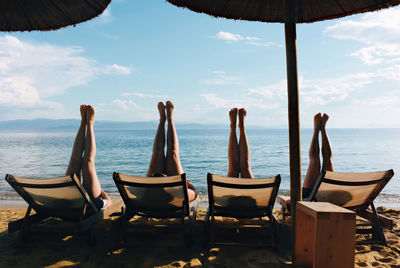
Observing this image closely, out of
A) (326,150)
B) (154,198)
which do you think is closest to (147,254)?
(154,198)

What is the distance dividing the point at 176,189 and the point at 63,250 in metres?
1.38

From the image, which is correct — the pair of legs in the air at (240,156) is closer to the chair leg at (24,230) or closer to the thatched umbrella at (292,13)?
the thatched umbrella at (292,13)

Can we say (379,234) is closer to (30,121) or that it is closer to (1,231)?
(1,231)

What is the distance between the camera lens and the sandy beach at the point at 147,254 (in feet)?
9.20

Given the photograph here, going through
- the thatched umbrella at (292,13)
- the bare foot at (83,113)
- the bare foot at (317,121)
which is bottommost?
the bare foot at (317,121)

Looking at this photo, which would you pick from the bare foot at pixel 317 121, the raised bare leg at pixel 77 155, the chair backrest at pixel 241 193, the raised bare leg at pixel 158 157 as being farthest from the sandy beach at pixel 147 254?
the bare foot at pixel 317 121

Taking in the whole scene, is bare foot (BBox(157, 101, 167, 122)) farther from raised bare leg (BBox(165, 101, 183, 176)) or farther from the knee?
the knee

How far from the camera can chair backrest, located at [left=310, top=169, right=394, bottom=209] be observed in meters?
3.07

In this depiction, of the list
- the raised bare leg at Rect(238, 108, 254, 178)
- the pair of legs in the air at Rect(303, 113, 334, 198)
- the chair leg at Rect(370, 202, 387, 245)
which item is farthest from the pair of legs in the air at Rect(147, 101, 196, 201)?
the chair leg at Rect(370, 202, 387, 245)

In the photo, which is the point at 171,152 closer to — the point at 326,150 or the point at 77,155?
the point at 77,155

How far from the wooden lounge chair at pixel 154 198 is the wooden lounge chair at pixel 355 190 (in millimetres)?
1407

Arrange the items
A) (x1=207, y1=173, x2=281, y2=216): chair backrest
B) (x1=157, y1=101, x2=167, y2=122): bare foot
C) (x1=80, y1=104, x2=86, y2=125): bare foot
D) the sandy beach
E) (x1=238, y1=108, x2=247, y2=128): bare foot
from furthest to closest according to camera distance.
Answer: (x1=157, y1=101, x2=167, y2=122): bare foot, (x1=238, y1=108, x2=247, y2=128): bare foot, (x1=80, y1=104, x2=86, y2=125): bare foot, (x1=207, y1=173, x2=281, y2=216): chair backrest, the sandy beach

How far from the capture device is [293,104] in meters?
2.88

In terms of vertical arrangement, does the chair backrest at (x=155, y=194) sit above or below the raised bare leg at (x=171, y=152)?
below
